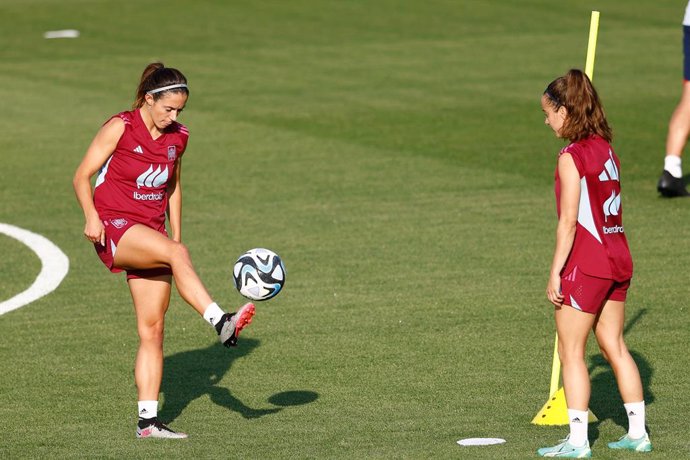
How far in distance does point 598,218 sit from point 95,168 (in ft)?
10.2

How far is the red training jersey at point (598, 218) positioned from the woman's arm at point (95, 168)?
2.81 m

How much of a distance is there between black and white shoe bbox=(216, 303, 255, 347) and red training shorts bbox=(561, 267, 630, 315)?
5.88 ft

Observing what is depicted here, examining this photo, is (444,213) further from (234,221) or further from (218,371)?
(218,371)

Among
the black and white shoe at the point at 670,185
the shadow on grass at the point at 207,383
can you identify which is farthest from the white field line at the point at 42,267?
the black and white shoe at the point at 670,185

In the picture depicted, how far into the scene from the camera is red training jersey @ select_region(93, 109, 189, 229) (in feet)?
28.6

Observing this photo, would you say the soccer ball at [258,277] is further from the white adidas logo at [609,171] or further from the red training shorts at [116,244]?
the white adidas logo at [609,171]

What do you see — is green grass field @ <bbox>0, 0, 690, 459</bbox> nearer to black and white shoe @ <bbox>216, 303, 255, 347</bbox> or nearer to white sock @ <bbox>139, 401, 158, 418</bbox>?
white sock @ <bbox>139, 401, 158, 418</bbox>

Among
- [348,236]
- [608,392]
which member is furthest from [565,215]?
[348,236]

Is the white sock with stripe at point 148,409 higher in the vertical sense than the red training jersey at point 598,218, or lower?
lower

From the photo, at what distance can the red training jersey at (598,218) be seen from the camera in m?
7.65

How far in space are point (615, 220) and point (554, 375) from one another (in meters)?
1.59

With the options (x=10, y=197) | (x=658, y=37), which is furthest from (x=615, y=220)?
(x=658, y=37)

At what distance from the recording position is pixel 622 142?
19.4 m

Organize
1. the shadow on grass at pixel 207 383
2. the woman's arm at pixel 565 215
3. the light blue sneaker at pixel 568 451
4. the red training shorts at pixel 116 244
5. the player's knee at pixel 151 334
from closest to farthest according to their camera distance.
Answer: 1. the woman's arm at pixel 565 215
2. the light blue sneaker at pixel 568 451
3. the red training shorts at pixel 116 244
4. the player's knee at pixel 151 334
5. the shadow on grass at pixel 207 383
